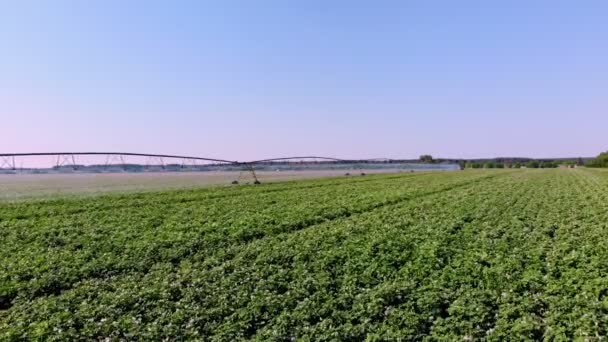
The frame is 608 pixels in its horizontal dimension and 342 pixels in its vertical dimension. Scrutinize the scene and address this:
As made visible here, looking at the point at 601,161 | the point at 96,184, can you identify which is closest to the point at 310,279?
the point at 96,184

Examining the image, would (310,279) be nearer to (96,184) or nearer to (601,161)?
(96,184)

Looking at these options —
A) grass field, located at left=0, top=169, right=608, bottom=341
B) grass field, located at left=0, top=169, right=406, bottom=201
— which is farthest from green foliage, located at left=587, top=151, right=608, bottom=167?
grass field, located at left=0, top=169, right=608, bottom=341

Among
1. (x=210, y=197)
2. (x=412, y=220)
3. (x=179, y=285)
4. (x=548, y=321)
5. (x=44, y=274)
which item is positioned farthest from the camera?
(x=210, y=197)

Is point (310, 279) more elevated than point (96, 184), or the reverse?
point (310, 279)

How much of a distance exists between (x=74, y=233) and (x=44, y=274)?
5696 millimetres

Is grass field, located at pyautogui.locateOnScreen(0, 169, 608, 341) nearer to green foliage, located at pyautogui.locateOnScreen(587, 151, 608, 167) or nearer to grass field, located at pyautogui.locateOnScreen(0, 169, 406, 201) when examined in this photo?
grass field, located at pyautogui.locateOnScreen(0, 169, 406, 201)

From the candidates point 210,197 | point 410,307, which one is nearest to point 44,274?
point 410,307

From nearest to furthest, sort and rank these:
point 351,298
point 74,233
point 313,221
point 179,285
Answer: point 351,298
point 179,285
point 74,233
point 313,221

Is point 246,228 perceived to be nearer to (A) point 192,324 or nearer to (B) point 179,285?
(B) point 179,285

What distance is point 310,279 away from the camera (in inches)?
364

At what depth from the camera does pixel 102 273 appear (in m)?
10.7

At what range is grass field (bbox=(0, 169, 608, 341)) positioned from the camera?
275 inches

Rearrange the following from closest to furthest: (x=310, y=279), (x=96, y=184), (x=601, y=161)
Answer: (x=310, y=279) → (x=96, y=184) → (x=601, y=161)

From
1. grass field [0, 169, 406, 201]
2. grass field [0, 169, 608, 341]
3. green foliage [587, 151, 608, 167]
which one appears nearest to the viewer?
grass field [0, 169, 608, 341]
